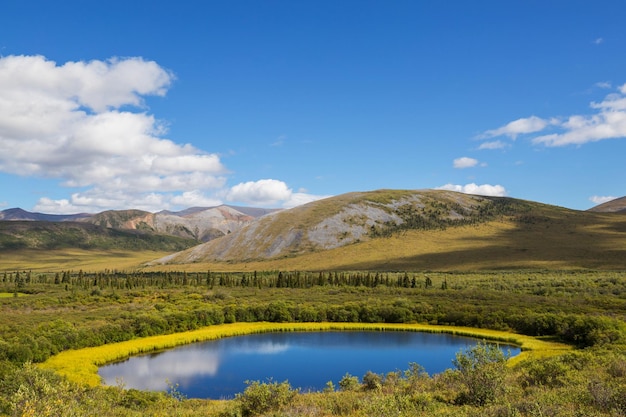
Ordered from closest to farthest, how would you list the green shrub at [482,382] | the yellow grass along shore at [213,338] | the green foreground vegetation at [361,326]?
the green foreground vegetation at [361,326] < the green shrub at [482,382] < the yellow grass along shore at [213,338]

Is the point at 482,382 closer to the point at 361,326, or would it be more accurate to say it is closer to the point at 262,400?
the point at 262,400

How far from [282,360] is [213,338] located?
56.4ft

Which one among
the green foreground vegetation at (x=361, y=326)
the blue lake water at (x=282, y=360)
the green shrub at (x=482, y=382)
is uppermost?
the green shrub at (x=482, y=382)

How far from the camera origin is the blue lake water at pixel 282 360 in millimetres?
48812

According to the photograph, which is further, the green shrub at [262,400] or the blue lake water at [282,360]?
the blue lake water at [282,360]

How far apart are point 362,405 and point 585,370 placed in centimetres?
1713

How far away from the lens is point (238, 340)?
7056 cm

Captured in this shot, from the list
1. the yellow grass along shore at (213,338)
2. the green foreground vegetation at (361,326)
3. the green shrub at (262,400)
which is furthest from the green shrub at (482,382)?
the yellow grass along shore at (213,338)

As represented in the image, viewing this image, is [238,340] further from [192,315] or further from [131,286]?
[131,286]

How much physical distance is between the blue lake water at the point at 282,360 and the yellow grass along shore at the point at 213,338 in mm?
1828

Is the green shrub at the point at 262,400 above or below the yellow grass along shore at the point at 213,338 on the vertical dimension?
above

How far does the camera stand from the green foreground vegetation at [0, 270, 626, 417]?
73.7ft

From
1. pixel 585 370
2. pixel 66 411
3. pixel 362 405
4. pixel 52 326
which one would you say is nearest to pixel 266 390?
pixel 362 405

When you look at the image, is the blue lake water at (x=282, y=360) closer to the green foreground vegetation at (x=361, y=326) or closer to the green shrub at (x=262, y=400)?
the green foreground vegetation at (x=361, y=326)
